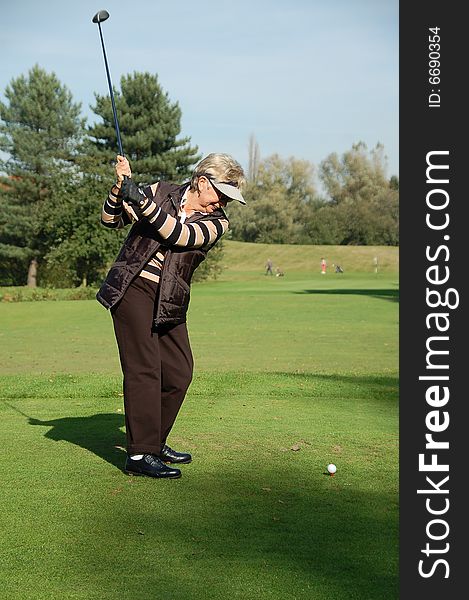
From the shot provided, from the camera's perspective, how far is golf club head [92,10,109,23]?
21.4 ft

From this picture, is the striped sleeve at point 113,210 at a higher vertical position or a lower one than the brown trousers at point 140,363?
higher

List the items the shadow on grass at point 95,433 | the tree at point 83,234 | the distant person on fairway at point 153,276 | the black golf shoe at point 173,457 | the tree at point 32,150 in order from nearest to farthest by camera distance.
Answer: the distant person on fairway at point 153,276, the black golf shoe at point 173,457, the shadow on grass at point 95,433, the tree at point 83,234, the tree at point 32,150

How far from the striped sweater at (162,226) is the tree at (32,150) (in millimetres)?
54585

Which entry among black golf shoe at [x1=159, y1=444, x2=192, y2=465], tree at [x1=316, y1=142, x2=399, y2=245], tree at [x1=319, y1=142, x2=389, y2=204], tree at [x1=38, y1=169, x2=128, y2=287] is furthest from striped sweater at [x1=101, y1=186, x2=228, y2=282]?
tree at [x1=319, y1=142, x2=389, y2=204]

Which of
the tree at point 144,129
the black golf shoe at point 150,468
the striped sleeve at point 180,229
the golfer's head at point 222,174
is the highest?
the tree at point 144,129

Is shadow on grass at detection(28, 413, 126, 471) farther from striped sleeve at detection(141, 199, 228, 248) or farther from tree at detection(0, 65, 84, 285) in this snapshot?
tree at detection(0, 65, 84, 285)

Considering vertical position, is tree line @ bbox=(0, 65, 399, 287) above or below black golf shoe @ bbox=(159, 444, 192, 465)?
above

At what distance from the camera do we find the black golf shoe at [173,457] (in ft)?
20.1

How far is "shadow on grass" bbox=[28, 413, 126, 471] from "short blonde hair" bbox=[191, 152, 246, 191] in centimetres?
195

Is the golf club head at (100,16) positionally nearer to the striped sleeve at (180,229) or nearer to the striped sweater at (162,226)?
the striped sweater at (162,226)

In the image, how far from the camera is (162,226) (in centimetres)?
571

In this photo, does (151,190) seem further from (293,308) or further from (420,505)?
(293,308)

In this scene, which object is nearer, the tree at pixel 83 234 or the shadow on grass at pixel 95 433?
the shadow on grass at pixel 95 433

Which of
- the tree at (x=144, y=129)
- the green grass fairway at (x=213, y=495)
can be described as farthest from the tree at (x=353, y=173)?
the green grass fairway at (x=213, y=495)
